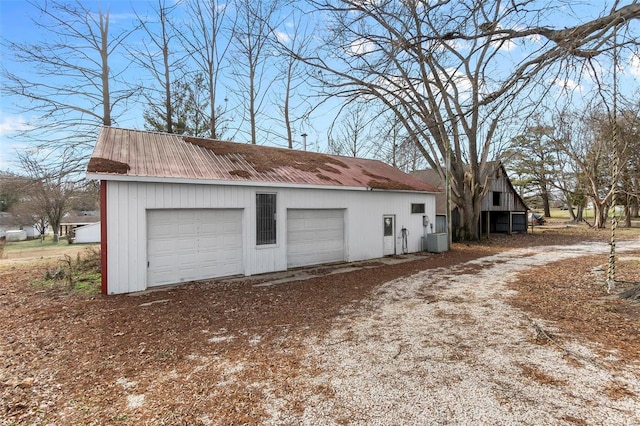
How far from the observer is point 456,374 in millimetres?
3527

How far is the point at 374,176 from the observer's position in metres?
13.8

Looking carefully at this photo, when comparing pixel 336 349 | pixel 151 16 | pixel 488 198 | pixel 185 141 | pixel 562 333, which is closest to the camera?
pixel 336 349

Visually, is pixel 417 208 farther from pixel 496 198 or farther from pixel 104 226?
pixel 496 198

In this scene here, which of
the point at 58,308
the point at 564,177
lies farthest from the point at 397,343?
the point at 564,177

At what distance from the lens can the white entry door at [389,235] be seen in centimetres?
1290

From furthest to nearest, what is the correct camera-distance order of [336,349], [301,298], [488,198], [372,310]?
[488,198]
[301,298]
[372,310]
[336,349]

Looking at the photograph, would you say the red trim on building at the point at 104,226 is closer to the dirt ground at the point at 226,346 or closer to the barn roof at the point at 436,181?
the dirt ground at the point at 226,346

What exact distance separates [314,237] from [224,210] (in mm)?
3288

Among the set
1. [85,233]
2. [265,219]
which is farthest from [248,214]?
[85,233]

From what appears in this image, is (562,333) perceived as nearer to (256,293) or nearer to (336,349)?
(336,349)

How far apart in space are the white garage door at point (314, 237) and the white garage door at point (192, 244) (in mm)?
1837

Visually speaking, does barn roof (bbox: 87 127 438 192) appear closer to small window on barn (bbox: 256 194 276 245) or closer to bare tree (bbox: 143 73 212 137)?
small window on barn (bbox: 256 194 276 245)

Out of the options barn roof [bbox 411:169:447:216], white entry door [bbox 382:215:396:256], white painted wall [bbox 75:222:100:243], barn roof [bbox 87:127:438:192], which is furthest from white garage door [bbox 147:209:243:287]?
white painted wall [bbox 75:222:100:243]

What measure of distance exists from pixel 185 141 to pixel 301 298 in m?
6.89
